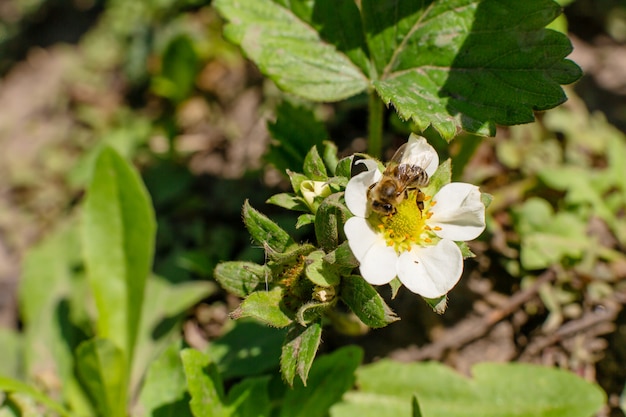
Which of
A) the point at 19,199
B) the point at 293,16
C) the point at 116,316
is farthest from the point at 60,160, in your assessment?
the point at 293,16

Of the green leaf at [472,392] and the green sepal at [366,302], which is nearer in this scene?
the green sepal at [366,302]

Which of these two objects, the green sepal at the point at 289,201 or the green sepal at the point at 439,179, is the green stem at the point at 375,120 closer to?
the green sepal at the point at 439,179

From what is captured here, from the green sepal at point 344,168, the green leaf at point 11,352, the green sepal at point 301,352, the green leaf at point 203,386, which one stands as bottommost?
the green leaf at point 11,352

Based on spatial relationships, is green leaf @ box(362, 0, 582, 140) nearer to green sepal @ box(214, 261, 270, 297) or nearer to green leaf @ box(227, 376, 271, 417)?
green sepal @ box(214, 261, 270, 297)

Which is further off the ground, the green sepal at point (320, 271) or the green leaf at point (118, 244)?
the green sepal at point (320, 271)

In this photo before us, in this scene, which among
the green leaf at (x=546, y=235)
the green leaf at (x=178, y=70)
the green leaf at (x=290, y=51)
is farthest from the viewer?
the green leaf at (x=178, y=70)

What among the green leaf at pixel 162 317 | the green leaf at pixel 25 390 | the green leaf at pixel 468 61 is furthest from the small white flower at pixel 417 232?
the green leaf at pixel 25 390

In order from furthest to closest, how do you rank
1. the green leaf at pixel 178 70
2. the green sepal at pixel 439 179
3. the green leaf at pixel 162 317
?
1. the green leaf at pixel 178 70
2. the green leaf at pixel 162 317
3. the green sepal at pixel 439 179
